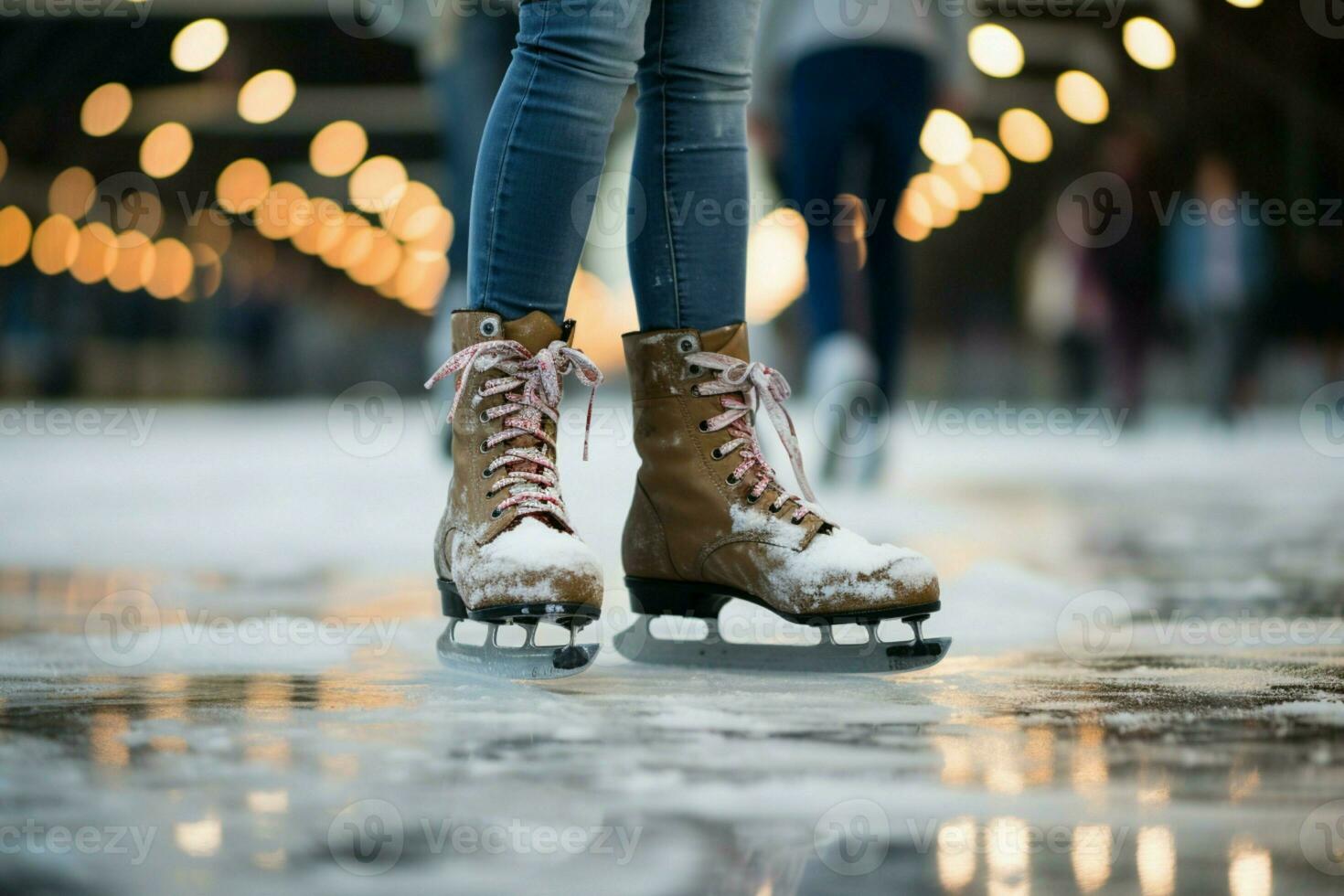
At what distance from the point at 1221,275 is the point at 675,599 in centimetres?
634

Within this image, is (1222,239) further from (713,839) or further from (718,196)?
(713,839)

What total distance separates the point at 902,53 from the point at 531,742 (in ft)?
8.51

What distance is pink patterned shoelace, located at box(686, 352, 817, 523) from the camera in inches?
52.3

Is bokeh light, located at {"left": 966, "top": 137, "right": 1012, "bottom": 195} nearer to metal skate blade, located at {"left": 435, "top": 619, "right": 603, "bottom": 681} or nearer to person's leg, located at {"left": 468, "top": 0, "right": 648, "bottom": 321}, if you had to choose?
person's leg, located at {"left": 468, "top": 0, "right": 648, "bottom": 321}

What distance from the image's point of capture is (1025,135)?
1518 centimetres

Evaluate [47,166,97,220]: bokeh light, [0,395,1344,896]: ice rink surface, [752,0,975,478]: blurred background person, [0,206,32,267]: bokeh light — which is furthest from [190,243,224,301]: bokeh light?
[0,395,1344,896]: ice rink surface

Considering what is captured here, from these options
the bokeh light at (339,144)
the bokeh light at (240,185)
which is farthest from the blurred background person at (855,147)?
the bokeh light at (240,185)

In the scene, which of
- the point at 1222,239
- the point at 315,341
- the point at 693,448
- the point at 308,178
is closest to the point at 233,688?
the point at 693,448

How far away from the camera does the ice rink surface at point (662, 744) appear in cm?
68

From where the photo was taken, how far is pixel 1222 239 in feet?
23.1

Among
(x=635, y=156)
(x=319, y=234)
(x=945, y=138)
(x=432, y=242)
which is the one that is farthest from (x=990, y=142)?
(x=635, y=156)

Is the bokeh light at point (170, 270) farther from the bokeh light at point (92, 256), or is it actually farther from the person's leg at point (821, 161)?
the person's leg at point (821, 161)

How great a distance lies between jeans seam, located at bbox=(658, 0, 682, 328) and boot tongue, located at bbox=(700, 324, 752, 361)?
0.04 meters

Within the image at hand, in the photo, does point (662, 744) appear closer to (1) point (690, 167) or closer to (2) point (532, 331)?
(2) point (532, 331)
